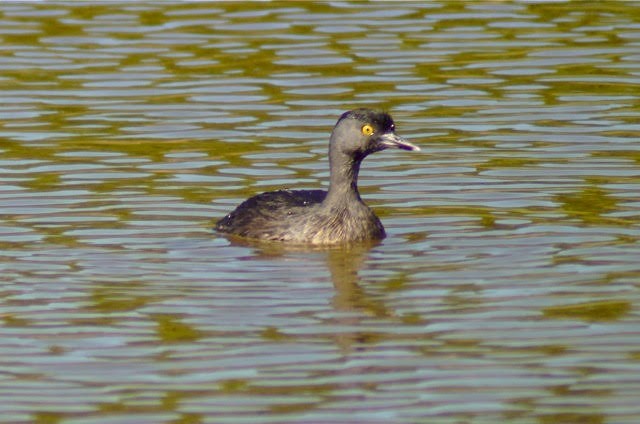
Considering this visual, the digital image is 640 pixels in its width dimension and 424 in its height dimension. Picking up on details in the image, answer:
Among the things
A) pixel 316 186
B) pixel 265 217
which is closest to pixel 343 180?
pixel 265 217

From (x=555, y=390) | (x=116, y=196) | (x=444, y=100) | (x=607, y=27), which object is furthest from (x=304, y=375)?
(x=607, y=27)

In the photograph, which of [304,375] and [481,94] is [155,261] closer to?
[304,375]

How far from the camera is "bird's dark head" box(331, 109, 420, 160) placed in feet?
51.9

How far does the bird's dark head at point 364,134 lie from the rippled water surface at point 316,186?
0.72 m

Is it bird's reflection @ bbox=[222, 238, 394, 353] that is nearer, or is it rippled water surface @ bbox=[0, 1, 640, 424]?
→ rippled water surface @ bbox=[0, 1, 640, 424]

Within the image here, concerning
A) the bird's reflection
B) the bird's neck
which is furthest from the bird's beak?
the bird's reflection

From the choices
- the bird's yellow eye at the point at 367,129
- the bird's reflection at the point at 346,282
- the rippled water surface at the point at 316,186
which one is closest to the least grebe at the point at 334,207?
the bird's yellow eye at the point at 367,129

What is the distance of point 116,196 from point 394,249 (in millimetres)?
3069

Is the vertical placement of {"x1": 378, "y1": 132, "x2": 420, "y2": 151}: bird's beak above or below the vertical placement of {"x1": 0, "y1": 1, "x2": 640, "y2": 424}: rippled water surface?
above

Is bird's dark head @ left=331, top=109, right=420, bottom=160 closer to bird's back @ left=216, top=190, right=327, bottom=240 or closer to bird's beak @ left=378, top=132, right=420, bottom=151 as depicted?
bird's beak @ left=378, top=132, right=420, bottom=151

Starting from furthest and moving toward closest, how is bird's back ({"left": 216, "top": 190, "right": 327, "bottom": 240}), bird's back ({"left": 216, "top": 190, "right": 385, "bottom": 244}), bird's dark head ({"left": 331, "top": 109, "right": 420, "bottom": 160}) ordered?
bird's dark head ({"left": 331, "top": 109, "right": 420, "bottom": 160}), bird's back ({"left": 216, "top": 190, "right": 327, "bottom": 240}), bird's back ({"left": 216, "top": 190, "right": 385, "bottom": 244})

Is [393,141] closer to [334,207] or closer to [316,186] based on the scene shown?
[334,207]

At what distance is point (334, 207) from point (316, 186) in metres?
1.83

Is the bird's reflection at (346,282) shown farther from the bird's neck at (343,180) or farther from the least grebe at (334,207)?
the bird's neck at (343,180)
